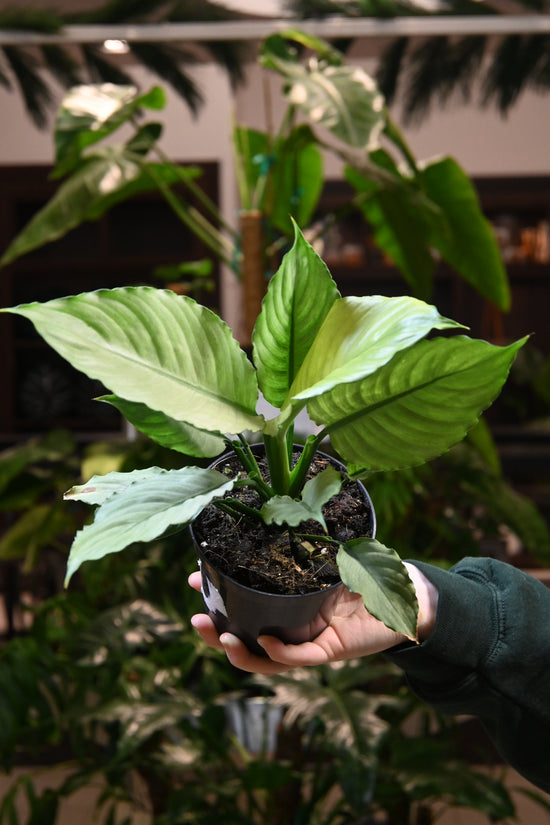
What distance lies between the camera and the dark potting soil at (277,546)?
0.54m

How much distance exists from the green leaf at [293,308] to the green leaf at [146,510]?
95mm

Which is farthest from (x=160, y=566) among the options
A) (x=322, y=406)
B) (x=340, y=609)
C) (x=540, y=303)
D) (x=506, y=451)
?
(x=540, y=303)

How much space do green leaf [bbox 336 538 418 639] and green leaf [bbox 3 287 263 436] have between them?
11 cm

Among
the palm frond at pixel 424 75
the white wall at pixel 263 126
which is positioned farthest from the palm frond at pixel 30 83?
the palm frond at pixel 424 75

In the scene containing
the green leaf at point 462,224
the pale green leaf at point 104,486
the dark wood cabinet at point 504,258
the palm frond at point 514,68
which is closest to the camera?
the pale green leaf at point 104,486

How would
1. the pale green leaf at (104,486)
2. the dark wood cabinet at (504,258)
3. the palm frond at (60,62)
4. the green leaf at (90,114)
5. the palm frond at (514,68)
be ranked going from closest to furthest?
the pale green leaf at (104,486), the green leaf at (90,114), the palm frond at (60,62), the palm frond at (514,68), the dark wood cabinet at (504,258)

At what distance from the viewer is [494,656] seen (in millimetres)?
759

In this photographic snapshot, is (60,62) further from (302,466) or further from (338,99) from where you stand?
(302,466)

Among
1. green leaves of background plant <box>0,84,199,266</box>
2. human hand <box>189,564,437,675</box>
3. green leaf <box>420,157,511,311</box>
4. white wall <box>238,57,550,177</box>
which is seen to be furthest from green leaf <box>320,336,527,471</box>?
white wall <box>238,57,550,177</box>

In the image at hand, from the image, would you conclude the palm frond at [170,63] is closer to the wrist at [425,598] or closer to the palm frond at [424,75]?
the palm frond at [424,75]

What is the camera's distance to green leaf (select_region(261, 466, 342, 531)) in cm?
47

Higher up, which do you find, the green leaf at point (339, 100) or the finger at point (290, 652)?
the green leaf at point (339, 100)

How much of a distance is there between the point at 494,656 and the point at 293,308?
16.9 inches

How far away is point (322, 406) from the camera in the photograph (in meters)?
0.52
